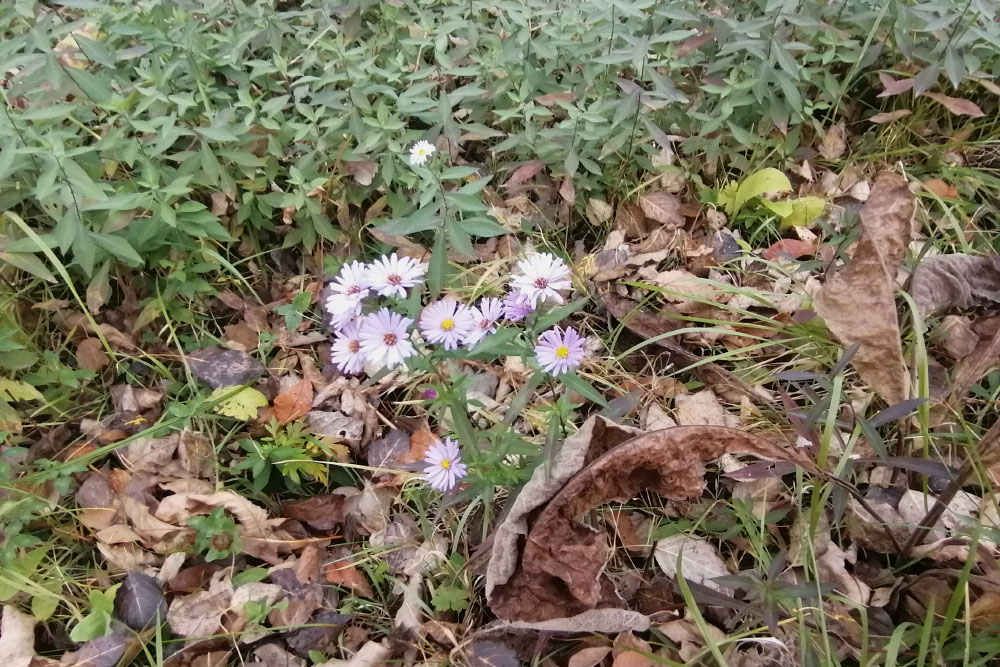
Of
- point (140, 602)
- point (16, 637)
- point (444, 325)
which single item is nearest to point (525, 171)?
point (444, 325)

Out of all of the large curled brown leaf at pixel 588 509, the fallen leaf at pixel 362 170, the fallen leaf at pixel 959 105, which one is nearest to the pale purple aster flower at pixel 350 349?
the large curled brown leaf at pixel 588 509

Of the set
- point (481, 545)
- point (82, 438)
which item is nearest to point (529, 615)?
point (481, 545)

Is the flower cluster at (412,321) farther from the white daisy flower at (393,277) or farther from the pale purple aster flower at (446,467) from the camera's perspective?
the pale purple aster flower at (446,467)

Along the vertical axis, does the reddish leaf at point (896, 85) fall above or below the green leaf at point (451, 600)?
above

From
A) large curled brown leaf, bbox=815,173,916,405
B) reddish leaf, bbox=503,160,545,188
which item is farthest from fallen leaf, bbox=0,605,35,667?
large curled brown leaf, bbox=815,173,916,405

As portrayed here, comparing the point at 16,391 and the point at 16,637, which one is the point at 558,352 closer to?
the point at 16,637

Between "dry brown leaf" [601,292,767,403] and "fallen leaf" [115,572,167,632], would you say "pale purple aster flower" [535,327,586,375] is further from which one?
Result: "fallen leaf" [115,572,167,632]
